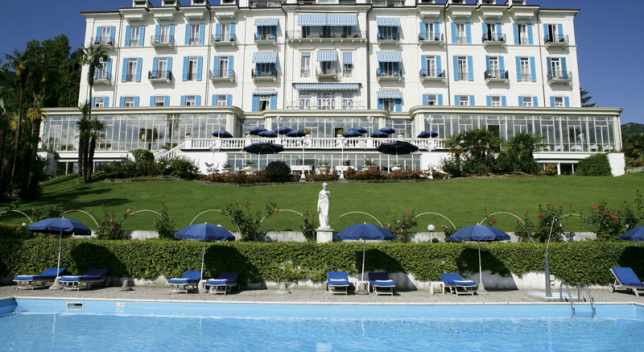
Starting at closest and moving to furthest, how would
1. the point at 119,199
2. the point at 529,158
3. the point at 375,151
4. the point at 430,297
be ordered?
1. the point at 430,297
2. the point at 119,199
3. the point at 529,158
4. the point at 375,151

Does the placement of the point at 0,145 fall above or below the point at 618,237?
above

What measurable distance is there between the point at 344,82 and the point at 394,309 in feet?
113

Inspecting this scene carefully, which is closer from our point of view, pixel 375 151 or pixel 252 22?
pixel 375 151

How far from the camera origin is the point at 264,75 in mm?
43281

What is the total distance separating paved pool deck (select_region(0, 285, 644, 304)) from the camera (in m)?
11.7

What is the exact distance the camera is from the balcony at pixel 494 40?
4309 cm

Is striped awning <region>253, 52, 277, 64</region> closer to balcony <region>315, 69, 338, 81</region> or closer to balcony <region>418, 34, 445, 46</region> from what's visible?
balcony <region>315, 69, 338, 81</region>

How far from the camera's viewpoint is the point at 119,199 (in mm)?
21594

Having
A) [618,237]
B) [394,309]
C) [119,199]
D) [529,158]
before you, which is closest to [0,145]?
[119,199]

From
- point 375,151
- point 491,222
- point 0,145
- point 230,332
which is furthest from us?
point 375,151

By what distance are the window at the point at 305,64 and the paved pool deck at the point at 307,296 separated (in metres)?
33.6

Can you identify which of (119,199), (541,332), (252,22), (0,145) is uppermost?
(252,22)

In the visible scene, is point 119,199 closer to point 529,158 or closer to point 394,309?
point 394,309

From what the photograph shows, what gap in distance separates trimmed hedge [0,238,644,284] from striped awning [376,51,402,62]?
32.4m
